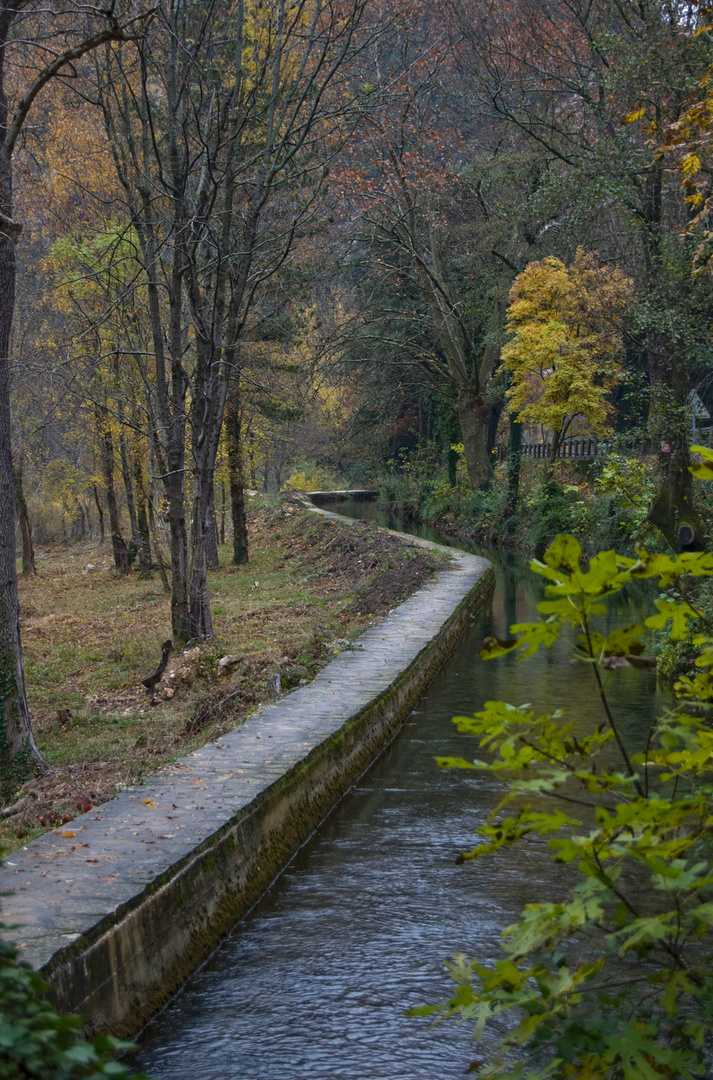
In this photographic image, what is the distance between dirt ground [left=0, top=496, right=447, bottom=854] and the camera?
7598mm

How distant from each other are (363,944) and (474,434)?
95.2 feet

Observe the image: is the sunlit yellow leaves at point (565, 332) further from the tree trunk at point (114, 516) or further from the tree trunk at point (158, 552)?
the tree trunk at point (158, 552)

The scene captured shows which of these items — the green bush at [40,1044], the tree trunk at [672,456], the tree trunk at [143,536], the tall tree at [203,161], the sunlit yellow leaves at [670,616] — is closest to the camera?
the green bush at [40,1044]

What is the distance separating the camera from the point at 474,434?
33250 mm

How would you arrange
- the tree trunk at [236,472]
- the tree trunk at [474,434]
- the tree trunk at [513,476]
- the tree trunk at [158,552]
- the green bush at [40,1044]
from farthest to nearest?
1. the tree trunk at [474,434]
2. the tree trunk at [513,476]
3. the tree trunk at [236,472]
4. the tree trunk at [158,552]
5. the green bush at [40,1044]

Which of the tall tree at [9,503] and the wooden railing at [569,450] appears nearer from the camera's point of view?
the tall tree at [9,503]

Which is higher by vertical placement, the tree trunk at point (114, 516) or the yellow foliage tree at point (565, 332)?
the yellow foliage tree at point (565, 332)

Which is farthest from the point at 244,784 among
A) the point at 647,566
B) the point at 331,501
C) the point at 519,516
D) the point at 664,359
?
the point at 331,501

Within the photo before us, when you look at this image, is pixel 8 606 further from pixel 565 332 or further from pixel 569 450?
pixel 569 450

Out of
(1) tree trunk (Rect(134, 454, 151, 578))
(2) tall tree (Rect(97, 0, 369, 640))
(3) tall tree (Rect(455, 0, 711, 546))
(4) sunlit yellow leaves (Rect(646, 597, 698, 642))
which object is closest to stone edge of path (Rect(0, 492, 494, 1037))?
(4) sunlit yellow leaves (Rect(646, 597, 698, 642))

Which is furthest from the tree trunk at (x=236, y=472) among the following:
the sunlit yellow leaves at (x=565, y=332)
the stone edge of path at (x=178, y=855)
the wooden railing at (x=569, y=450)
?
the stone edge of path at (x=178, y=855)

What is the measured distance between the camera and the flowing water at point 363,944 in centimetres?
408

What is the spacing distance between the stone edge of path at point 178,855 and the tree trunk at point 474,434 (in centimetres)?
2415

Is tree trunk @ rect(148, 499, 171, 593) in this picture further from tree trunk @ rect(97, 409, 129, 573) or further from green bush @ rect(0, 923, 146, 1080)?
green bush @ rect(0, 923, 146, 1080)
